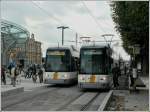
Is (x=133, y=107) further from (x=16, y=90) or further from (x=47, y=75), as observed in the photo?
(x=47, y=75)

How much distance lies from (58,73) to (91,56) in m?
4.17

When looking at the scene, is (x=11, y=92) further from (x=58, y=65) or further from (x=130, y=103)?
(x=130, y=103)

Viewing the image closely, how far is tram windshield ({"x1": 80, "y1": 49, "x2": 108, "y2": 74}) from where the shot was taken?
86.2 ft

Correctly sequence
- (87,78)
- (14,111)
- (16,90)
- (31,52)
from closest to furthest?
(14,111) < (16,90) < (87,78) < (31,52)

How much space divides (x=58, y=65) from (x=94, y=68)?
4.53m

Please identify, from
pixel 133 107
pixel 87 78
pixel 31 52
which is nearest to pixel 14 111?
pixel 133 107

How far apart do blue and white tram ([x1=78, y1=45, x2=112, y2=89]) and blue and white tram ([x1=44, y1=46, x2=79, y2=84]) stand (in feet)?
11.7

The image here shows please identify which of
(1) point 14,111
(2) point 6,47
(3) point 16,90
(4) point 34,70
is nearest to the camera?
(1) point 14,111

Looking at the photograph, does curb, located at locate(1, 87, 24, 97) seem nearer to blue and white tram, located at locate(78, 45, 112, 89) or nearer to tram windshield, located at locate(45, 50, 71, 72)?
blue and white tram, located at locate(78, 45, 112, 89)

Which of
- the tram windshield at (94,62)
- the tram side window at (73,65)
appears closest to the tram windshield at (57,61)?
the tram side window at (73,65)

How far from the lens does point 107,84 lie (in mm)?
26391

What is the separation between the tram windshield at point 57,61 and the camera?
99.1 feet

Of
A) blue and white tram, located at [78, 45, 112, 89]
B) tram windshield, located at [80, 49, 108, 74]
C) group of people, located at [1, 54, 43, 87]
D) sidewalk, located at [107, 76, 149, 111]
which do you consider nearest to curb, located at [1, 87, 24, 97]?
group of people, located at [1, 54, 43, 87]

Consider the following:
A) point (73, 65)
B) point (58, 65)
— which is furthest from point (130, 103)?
point (73, 65)
